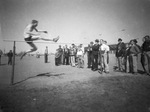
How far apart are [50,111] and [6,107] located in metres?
1.02

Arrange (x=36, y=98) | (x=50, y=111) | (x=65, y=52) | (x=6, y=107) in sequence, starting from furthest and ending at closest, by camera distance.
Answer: (x=65, y=52), (x=36, y=98), (x=6, y=107), (x=50, y=111)

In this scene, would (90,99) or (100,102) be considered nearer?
(100,102)

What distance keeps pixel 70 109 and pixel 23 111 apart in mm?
945

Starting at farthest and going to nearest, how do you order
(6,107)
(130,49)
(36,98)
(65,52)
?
(65,52)
(130,49)
(36,98)
(6,107)

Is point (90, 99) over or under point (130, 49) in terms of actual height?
under

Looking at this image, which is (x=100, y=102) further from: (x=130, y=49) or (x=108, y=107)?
(x=130, y=49)

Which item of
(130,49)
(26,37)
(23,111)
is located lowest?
(23,111)

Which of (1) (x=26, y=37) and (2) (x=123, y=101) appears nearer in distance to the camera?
(2) (x=123, y=101)

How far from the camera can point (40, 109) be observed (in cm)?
201

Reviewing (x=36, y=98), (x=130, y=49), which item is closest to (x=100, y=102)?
(x=36, y=98)

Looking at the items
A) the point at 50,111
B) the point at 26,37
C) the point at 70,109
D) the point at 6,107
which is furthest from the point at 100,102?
the point at 26,37

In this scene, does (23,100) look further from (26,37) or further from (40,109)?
(26,37)

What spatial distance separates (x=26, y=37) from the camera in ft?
13.2

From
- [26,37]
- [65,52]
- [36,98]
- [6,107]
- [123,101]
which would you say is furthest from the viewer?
[65,52]
